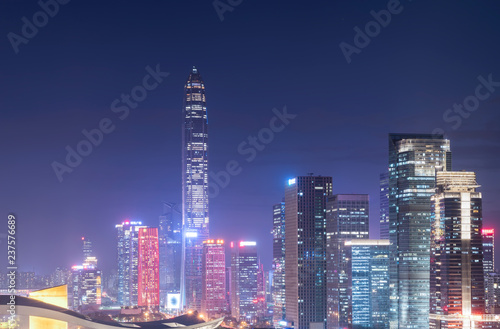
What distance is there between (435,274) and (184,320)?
21368 mm

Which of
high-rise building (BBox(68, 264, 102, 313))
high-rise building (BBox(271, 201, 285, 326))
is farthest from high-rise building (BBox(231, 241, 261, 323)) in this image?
high-rise building (BBox(68, 264, 102, 313))

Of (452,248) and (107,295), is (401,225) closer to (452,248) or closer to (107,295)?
(452,248)

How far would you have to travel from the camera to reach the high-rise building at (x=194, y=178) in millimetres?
124250

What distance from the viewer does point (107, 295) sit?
15075cm

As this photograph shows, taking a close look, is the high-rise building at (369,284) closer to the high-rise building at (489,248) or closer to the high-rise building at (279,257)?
the high-rise building at (489,248)

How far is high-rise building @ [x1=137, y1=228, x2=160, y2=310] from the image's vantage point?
404ft

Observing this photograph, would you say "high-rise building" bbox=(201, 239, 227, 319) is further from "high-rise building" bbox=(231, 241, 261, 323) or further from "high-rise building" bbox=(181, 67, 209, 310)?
"high-rise building" bbox=(181, 67, 209, 310)

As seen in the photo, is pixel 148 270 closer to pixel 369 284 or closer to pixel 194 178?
pixel 194 178

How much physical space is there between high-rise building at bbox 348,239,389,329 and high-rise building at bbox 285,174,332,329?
769cm

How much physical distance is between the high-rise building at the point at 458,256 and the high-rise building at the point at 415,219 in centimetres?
881

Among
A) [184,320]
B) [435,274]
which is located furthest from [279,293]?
[184,320]

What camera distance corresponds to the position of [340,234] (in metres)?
80.7

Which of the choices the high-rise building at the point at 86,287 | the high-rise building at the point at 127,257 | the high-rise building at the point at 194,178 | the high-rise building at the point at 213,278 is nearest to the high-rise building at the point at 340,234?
the high-rise building at the point at 213,278

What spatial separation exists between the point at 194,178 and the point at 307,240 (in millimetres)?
45520
